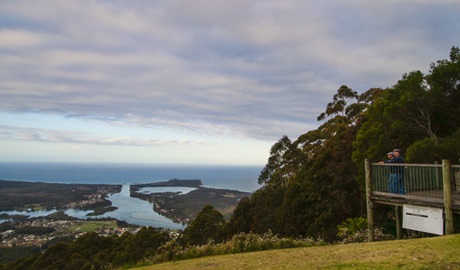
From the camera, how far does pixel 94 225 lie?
58.8 meters

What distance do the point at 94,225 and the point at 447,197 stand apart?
60.4 meters

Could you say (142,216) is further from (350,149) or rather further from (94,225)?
(350,149)

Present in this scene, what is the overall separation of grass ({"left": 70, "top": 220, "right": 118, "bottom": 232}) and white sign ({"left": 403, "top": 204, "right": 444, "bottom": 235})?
5372cm

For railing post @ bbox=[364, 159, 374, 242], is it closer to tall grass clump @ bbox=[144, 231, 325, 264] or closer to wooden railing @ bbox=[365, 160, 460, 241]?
wooden railing @ bbox=[365, 160, 460, 241]

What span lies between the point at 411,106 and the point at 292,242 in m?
9.92

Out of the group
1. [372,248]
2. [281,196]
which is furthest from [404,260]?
[281,196]

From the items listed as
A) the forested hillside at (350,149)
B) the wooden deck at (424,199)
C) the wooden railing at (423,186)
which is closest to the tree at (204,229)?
the forested hillside at (350,149)

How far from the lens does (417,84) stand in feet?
50.5

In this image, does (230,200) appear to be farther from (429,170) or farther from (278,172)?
(429,170)

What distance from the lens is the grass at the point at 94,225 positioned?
55.5 meters

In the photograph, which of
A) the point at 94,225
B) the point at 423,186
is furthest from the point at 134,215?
the point at 423,186

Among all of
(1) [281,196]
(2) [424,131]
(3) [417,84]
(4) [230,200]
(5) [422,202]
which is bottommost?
(4) [230,200]

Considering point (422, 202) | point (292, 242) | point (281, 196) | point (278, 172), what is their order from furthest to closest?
point (278, 172) < point (281, 196) < point (292, 242) < point (422, 202)

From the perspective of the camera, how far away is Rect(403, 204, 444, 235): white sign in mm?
7984
